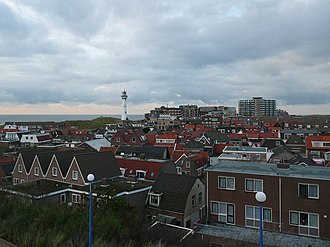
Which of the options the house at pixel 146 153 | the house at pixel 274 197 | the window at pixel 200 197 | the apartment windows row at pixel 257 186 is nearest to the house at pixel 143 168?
the window at pixel 200 197

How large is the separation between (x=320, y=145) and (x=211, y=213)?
36391 mm

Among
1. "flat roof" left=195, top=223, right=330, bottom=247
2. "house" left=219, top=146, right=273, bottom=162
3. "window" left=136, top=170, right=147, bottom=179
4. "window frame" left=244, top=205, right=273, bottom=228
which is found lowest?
"flat roof" left=195, top=223, right=330, bottom=247

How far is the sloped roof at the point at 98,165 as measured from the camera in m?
25.4

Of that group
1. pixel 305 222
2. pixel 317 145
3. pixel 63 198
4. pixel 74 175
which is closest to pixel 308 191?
pixel 305 222

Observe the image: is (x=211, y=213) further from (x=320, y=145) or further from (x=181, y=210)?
(x=320, y=145)

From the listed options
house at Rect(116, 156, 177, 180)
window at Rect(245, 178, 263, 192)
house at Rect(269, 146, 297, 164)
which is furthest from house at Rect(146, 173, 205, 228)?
house at Rect(269, 146, 297, 164)

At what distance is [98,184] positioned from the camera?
2436 cm

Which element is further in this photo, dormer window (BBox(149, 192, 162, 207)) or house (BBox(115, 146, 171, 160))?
house (BBox(115, 146, 171, 160))

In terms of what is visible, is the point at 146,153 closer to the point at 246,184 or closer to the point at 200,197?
the point at 200,197

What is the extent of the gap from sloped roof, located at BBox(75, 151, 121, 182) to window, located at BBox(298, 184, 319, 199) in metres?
15.1

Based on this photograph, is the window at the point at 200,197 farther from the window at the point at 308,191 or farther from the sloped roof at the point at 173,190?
the window at the point at 308,191

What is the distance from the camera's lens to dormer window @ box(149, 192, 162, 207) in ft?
74.7

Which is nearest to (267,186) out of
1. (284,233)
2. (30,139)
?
(284,233)

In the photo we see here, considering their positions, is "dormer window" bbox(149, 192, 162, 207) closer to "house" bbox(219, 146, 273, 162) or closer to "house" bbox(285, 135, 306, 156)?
"house" bbox(219, 146, 273, 162)
